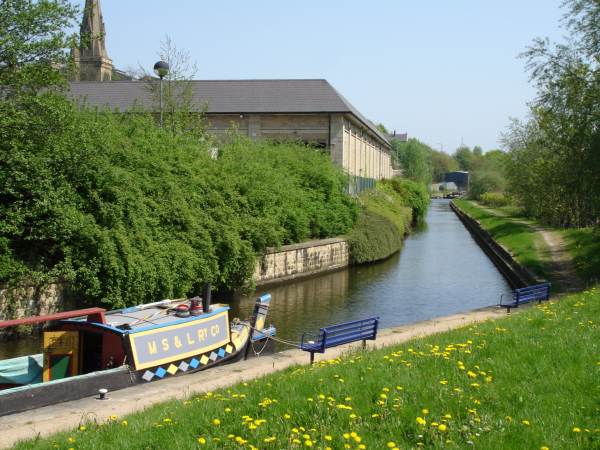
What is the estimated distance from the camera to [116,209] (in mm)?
18625

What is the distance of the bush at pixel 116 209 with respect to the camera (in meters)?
17.2

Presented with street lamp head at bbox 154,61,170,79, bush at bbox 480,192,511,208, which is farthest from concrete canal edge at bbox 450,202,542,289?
bush at bbox 480,192,511,208

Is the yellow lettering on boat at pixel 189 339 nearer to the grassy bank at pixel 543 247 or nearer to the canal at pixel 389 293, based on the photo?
the canal at pixel 389 293

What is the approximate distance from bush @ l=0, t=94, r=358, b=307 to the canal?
2397 mm

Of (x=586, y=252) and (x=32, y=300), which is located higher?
(x=586, y=252)

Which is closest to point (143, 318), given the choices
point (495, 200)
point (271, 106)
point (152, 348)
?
point (152, 348)

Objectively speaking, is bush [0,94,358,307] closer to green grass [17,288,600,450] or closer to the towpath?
green grass [17,288,600,450]

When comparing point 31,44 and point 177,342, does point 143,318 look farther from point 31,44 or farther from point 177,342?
point 31,44

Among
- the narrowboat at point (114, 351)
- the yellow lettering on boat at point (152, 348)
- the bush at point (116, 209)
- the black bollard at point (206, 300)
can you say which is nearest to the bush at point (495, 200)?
the bush at point (116, 209)

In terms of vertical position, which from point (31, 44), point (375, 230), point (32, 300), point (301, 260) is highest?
point (31, 44)

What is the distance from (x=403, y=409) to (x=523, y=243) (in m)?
31.2

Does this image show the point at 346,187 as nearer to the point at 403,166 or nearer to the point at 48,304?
the point at 48,304

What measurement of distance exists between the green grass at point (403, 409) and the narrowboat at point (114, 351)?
2.64 meters

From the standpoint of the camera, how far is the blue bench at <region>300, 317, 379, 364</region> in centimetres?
1248
